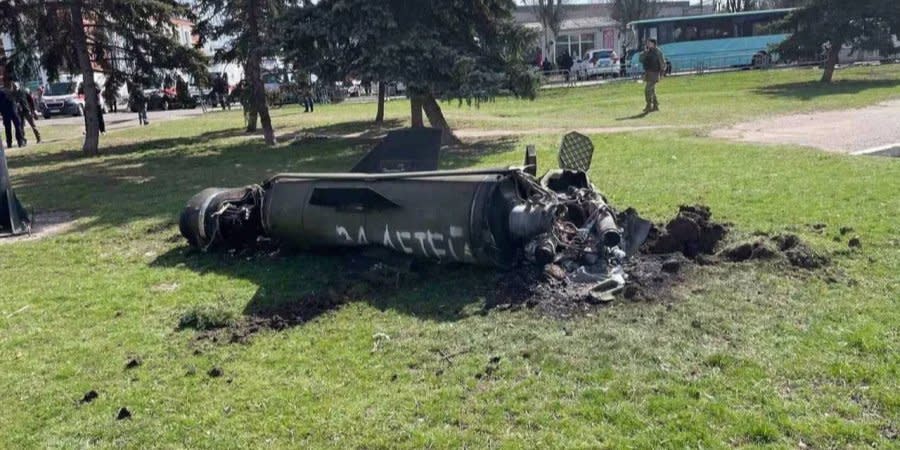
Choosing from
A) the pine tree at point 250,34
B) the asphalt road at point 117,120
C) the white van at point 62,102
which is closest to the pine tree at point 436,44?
the pine tree at point 250,34

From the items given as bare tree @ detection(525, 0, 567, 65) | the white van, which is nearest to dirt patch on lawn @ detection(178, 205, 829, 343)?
the white van

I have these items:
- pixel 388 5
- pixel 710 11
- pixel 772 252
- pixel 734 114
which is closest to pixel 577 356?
pixel 772 252

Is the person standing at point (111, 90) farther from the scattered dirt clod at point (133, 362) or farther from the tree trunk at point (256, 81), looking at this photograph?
the scattered dirt clod at point (133, 362)

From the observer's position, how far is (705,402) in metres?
3.91

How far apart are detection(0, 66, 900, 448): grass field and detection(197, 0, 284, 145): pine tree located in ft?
25.6

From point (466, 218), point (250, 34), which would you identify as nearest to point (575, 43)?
point (250, 34)

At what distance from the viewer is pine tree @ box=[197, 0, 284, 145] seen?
1589 cm

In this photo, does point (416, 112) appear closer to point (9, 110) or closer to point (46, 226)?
point (46, 226)

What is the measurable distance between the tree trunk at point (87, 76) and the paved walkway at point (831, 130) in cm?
1460

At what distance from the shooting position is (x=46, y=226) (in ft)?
33.2

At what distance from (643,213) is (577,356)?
4034 millimetres

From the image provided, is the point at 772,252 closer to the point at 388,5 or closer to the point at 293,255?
the point at 293,255

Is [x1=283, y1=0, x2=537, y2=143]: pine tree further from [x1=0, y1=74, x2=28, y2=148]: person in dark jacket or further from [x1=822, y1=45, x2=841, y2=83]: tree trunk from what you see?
[x1=822, y1=45, x2=841, y2=83]: tree trunk

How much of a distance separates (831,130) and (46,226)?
13750 mm
